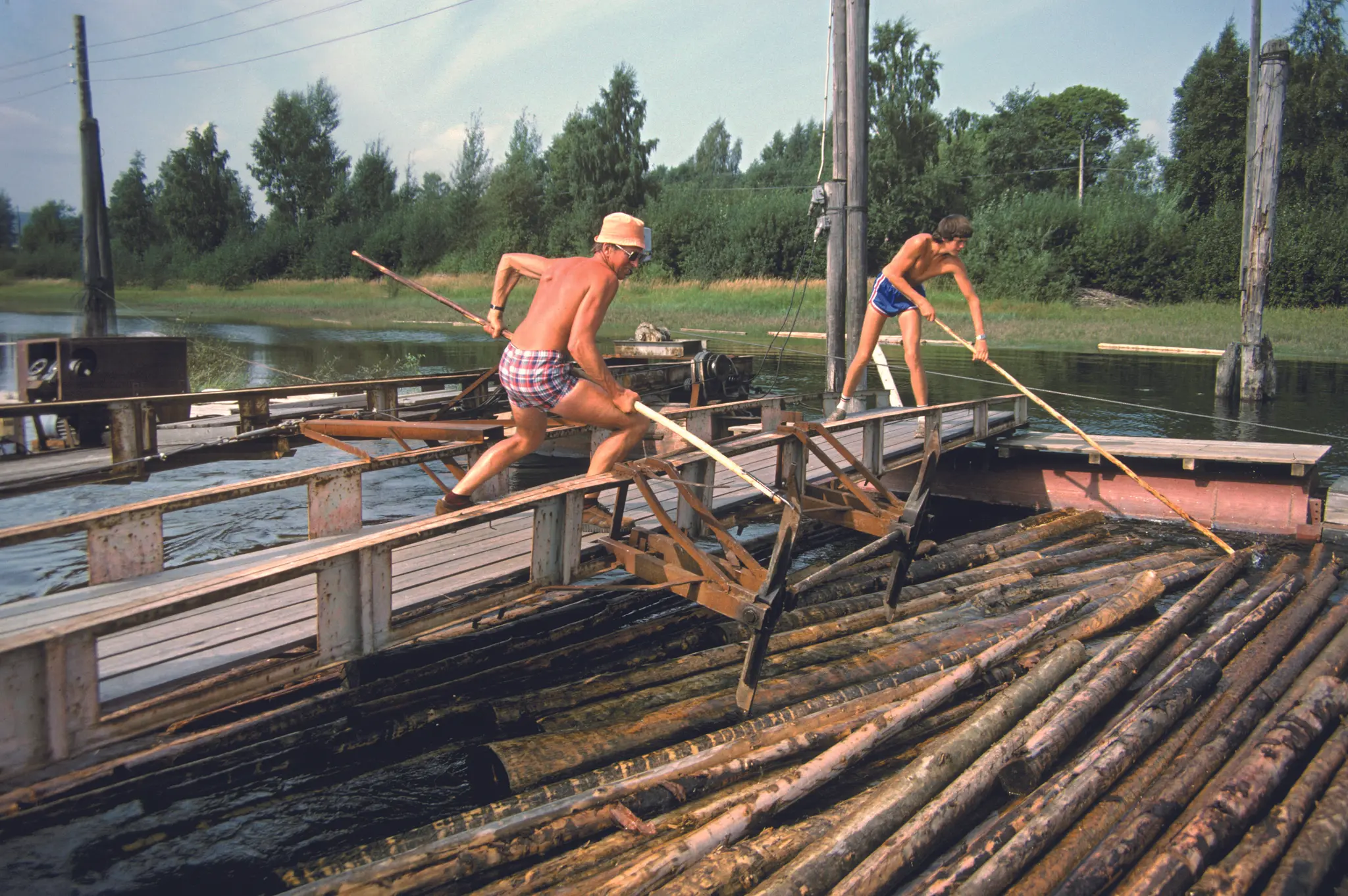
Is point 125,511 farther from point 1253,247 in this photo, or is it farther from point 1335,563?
point 1253,247

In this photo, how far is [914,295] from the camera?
888 cm

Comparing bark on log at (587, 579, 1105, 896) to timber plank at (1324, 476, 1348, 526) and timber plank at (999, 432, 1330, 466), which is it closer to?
timber plank at (999, 432, 1330, 466)

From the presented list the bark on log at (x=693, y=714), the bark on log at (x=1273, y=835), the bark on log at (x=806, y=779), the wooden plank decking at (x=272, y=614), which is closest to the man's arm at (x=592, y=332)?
the wooden plank decking at (x=272, y=614)

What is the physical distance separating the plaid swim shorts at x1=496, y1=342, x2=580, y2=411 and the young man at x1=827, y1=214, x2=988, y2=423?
3899 mm

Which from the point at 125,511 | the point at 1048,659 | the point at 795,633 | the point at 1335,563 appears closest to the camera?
the point at 125,511

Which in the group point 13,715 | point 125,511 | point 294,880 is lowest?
point 294,880

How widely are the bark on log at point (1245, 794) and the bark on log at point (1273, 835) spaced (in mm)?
51

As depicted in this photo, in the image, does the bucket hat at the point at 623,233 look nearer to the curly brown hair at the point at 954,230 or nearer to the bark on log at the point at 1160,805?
the bark on log at the point at 1160,805

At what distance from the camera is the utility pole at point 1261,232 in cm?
1563

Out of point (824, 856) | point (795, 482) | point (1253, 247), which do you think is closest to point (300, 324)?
point (1253, 247)

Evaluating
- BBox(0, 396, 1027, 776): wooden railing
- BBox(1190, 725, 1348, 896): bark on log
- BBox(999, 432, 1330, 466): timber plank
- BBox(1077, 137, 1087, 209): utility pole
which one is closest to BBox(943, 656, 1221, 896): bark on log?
BBox(1190, 725, 1348, 896): bark on log

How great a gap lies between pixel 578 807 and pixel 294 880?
1.09m

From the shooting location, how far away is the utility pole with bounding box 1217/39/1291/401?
15.6 m

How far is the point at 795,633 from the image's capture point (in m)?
5.93
